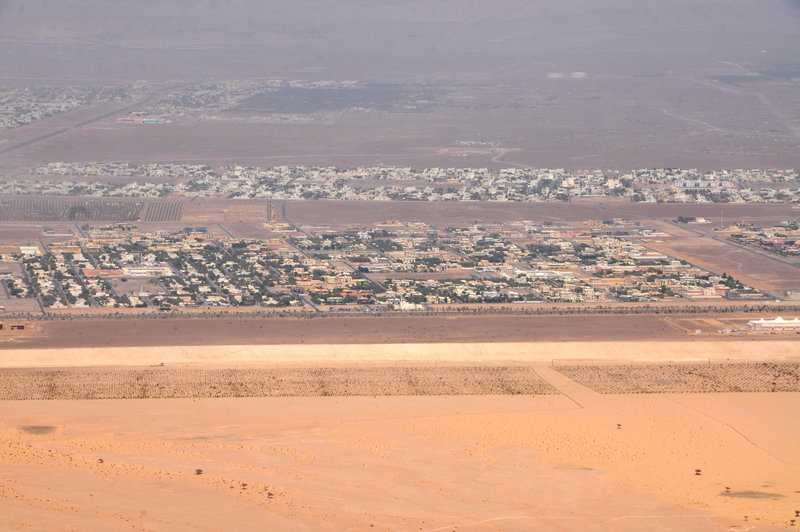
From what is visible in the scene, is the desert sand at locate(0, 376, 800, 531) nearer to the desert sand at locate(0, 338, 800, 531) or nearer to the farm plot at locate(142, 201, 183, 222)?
the desert sand at locate(0, 338, 800, 531)

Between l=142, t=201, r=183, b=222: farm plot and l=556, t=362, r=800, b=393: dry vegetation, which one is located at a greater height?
l=556, t=362, r=800, b=393: dry vegetation

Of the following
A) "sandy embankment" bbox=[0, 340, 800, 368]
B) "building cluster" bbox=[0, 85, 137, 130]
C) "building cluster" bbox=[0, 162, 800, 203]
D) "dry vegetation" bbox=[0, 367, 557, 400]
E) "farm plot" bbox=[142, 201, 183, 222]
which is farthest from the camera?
"building cluster" bbox=[0, 85, 137, 130]

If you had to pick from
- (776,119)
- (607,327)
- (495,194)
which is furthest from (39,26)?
(607,327)

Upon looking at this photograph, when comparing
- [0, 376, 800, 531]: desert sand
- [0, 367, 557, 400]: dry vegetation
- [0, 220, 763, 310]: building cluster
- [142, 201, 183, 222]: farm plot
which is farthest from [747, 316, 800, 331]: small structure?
[142, 201, 183, 222]: farm plot

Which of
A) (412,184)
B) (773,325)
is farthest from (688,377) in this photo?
(412,184)

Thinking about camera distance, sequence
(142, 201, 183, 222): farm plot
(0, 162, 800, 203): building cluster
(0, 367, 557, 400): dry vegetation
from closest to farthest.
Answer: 1. (0, 367, 557, 400): dry vegetation
2. (142, 201, 183, 222): farm plot
3. (0, 162, 800, 203): building cluster

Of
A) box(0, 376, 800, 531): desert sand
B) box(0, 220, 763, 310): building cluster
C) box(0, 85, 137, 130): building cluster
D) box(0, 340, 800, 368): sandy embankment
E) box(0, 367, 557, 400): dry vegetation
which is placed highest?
box(0, 376, 800, 531): desert sand

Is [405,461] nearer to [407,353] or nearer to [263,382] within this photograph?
[263,382]

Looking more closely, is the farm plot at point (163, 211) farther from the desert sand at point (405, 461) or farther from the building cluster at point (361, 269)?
the desert sand at point (405, 461)
